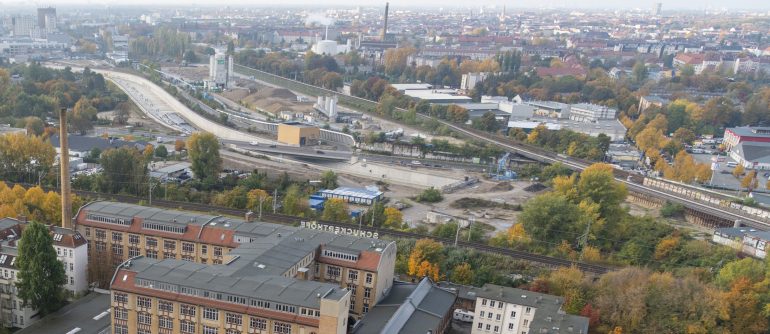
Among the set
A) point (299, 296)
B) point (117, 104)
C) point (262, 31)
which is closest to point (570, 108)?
point (117, 104)

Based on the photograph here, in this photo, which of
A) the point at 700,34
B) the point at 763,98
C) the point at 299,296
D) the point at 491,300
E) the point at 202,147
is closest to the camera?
the point at 299,296

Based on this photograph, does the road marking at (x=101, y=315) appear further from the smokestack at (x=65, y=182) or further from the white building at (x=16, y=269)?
the smokestack at (x=65, y=182)

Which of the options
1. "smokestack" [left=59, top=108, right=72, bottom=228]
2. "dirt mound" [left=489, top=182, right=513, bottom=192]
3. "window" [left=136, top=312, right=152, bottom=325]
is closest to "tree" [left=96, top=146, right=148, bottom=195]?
"smokestack" [left=59, top=108, right=72, bottom=228]

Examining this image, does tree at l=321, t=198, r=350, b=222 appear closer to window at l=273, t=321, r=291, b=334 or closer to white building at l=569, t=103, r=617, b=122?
window at l=273, t=321, r=291, b=334

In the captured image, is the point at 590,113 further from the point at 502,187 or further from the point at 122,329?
the point at 122,329

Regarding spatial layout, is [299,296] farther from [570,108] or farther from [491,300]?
[570,108]

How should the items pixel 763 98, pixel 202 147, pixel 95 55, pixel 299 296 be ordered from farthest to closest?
pixel 95 55 < pixel 763 98 < pixel 202 147 < pixel 299 296

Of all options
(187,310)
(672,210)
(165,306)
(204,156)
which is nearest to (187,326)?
(187,310)
